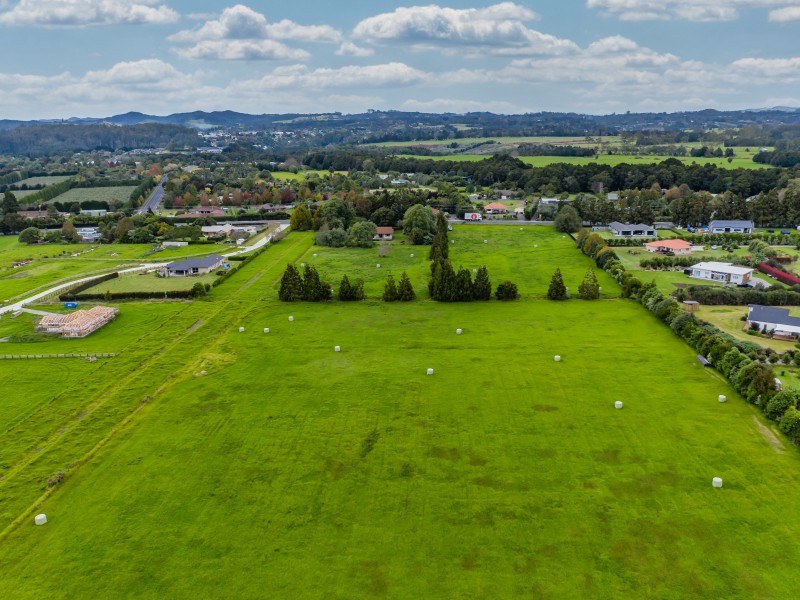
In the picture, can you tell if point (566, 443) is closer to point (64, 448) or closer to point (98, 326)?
point (64, 448)

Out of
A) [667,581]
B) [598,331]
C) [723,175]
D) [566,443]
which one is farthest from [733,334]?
[723,175]

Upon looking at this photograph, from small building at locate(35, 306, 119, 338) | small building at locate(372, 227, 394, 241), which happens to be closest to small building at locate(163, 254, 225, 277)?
small building at locate(35, 306, 119, 338)

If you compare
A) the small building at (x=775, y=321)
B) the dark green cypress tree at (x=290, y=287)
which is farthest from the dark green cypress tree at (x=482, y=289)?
the small building at (x=775, y=321)

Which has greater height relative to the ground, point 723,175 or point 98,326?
point 723,175

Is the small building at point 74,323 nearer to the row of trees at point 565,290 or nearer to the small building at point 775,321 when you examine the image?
the row of trees at point 565,290

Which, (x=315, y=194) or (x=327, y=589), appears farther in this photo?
(x=315, y=194)

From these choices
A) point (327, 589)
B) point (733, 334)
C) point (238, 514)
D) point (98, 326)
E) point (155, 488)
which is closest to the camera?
point (327, 589)

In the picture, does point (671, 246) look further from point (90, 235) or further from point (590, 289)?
point (90, 235)
